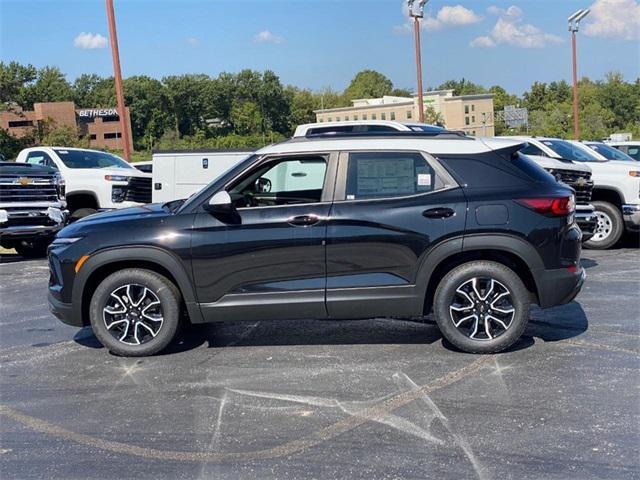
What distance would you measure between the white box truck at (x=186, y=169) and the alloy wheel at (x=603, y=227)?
19.8ft

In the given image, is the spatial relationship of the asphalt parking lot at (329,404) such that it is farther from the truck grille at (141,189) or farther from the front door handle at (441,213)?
the truck grille at (141,189)

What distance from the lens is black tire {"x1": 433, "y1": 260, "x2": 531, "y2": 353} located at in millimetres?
5617

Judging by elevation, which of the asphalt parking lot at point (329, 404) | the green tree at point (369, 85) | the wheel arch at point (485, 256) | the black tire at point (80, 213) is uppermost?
the green tree at point (369, 85)

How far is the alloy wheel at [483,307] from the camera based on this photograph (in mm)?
5645

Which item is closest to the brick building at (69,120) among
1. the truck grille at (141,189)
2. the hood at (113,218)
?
the truck grille at (141,189)

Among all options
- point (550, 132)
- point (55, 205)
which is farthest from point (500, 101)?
point (55, 205)

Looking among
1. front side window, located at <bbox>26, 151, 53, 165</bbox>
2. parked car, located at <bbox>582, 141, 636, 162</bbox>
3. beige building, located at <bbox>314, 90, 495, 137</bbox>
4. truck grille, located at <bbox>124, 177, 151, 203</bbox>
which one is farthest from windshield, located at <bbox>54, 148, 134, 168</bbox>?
beige building, located at <bbox>314, 90, 495, 137</bbox>

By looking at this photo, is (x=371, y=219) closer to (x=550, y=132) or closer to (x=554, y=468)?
(x=554, y=468)

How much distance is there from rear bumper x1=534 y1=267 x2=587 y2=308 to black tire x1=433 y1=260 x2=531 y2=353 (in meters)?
0.13

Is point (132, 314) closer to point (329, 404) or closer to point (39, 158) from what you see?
point (329, 404)

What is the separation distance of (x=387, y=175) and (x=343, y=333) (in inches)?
65.0

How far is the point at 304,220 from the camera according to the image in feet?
18.6

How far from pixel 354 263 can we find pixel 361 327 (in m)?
1.26

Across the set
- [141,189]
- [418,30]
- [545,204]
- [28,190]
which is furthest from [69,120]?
[545,204]
